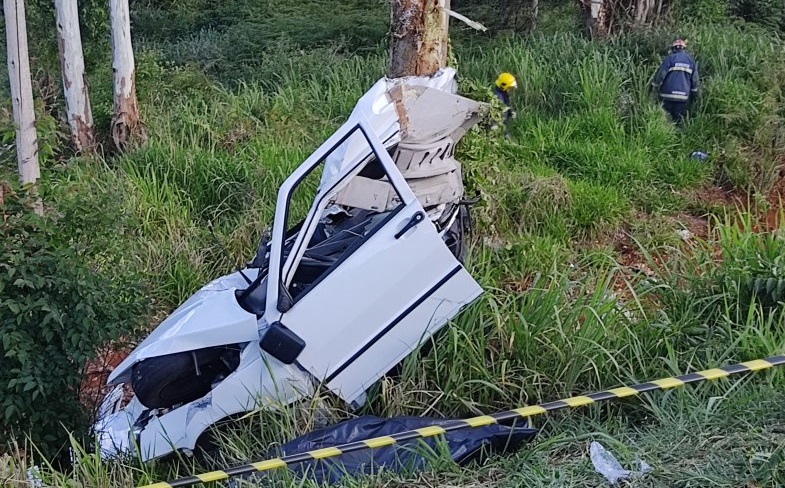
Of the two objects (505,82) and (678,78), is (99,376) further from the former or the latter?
(678,78)

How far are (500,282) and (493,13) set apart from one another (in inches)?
356

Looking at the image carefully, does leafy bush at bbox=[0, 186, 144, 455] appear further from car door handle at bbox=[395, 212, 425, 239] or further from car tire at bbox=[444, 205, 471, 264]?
car tire at bbox=[444, 205, 471, 264]

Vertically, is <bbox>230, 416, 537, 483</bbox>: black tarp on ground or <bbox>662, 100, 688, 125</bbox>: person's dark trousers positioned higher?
<bbox>662, 100, 688, 125</bbox>: person's dark trousers

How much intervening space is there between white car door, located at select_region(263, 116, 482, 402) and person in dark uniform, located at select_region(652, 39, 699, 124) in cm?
552

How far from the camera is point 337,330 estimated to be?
3.87 metres

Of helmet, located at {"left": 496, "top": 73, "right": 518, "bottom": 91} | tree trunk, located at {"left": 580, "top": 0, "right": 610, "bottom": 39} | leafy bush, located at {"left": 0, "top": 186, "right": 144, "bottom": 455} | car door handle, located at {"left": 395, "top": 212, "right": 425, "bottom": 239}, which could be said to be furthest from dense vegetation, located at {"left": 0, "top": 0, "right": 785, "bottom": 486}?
car door handle, located at {"left": 395, "top": 212, "right": 425, "bottom": 239}

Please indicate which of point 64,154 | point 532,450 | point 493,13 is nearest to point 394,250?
point 532,450

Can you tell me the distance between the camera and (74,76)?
934cm

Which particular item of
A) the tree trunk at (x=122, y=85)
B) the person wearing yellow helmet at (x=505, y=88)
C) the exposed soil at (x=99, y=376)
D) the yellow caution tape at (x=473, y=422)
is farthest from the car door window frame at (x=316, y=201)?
the tree trunk at (x=122, y=85)

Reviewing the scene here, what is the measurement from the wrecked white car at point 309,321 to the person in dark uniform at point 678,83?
538cm

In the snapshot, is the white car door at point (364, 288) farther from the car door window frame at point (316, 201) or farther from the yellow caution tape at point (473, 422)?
the yellow caution tape at point (473, 422)

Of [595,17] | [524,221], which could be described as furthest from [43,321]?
[595,17]

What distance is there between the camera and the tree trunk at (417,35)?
5855 millimetres

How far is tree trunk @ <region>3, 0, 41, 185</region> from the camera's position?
5.00 metres
